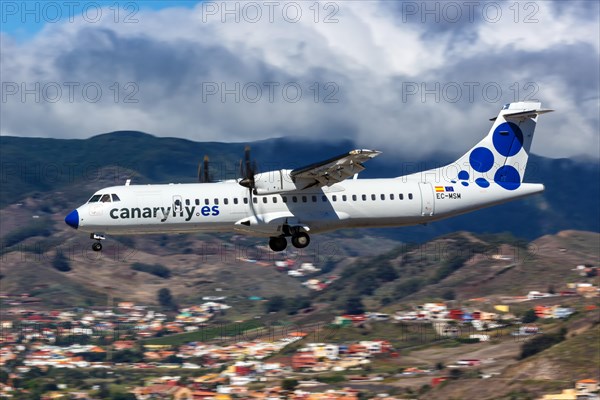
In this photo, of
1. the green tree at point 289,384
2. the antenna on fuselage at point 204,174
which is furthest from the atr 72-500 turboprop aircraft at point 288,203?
the green tree at point 289,384

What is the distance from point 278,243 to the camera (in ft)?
155

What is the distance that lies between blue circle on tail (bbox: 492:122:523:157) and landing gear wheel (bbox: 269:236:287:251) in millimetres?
12324

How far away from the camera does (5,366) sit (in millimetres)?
168625

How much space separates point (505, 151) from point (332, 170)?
10.7 m

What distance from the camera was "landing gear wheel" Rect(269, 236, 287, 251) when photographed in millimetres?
46953

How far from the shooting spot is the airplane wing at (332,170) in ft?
139

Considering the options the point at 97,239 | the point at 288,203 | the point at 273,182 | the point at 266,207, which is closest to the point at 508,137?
the point at 288,203

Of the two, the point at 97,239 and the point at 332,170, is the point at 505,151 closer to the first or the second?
the point at 332,170

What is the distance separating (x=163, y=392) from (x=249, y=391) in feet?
50.7

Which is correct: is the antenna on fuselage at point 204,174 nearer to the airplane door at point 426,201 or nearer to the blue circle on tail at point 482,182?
the airplane door at point 426,201

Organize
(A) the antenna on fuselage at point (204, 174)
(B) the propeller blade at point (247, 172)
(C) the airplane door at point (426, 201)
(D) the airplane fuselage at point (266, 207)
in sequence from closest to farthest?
(B) the propeller blade at point (247, 172) → (D) the airplane fuselage at point (266, 207) → (C) the airplane door at point (426, 201) → (A) the antenna on fuselage at point (204, 174)

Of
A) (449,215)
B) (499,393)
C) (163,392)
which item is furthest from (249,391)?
(449,215)

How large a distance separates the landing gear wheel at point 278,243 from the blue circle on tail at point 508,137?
12324 millimetres

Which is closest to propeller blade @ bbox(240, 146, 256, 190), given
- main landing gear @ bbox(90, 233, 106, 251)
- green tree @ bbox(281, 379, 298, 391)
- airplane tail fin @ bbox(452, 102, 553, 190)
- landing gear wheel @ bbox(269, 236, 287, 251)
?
landing gear wheel @ bbox(269, 236, 287, 251)
